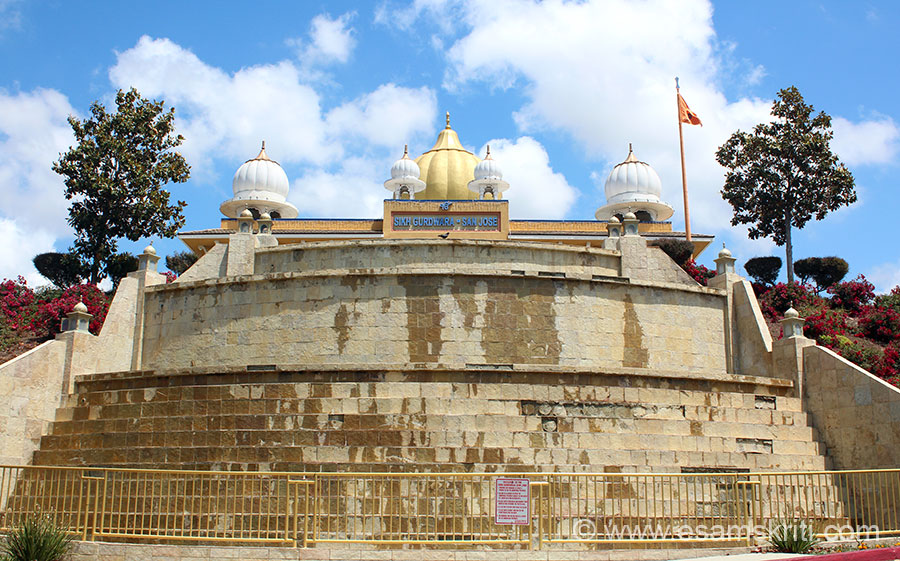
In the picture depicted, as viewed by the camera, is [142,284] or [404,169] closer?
[142,284]

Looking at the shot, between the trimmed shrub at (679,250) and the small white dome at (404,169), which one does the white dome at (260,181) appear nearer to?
the small white dome at (404,169)

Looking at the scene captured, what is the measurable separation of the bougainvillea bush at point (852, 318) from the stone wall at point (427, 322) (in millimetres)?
6542

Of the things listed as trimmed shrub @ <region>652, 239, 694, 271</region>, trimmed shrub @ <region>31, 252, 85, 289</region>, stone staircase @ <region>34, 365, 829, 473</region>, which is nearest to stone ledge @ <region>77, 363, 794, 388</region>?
stone staircase @ <region>34, 365, 829, 473</region>

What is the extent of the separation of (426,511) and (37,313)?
71.7ft

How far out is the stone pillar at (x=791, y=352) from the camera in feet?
63.6

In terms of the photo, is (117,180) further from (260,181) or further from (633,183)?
(633,183)

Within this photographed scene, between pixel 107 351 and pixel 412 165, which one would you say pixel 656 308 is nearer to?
pixel 107 351

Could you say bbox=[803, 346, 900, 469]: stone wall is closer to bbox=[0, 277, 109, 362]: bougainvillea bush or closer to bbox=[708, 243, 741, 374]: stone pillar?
bbox=[708, 243, 741, 374]: stone pillar

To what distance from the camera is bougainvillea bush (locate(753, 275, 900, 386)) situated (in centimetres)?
2480

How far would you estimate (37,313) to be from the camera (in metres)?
29.6

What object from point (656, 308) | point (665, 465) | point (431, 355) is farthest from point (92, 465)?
point (656, 308)

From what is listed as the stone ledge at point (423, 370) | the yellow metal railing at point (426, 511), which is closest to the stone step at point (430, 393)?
the stone ledge at point (423, 370)

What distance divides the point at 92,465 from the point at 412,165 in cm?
3124

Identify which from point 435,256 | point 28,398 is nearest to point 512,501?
point 435,256
